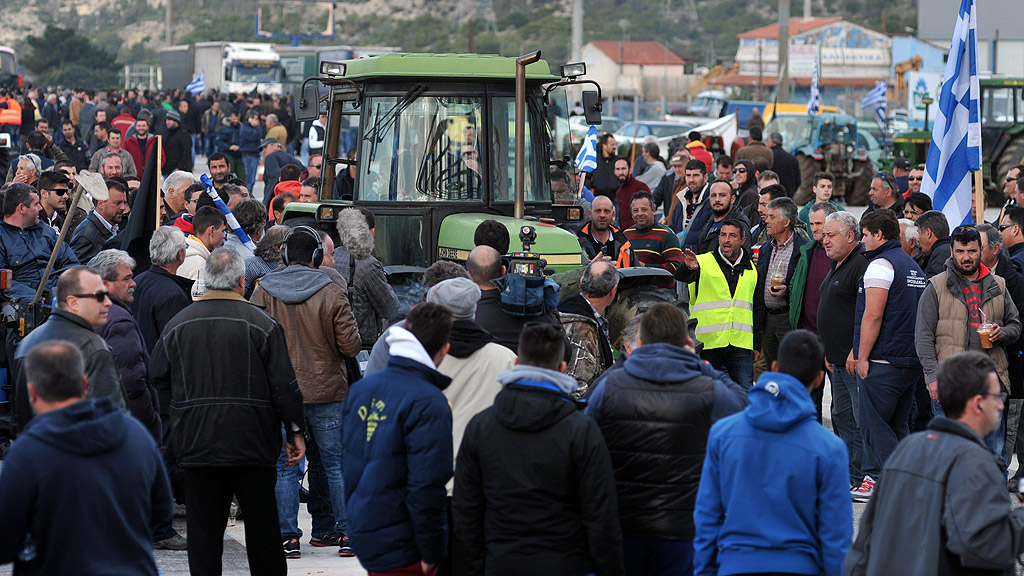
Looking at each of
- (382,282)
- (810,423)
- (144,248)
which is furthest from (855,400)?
(144,248)

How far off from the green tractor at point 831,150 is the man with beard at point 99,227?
17.5 meters

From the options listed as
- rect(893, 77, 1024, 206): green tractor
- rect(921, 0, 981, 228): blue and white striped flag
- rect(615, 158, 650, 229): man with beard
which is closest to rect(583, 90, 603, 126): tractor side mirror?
rect(921, 0, 981, 228): blue and white striped flag

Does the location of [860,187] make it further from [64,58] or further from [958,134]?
[64,58]

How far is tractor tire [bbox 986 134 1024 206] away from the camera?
28598 mm

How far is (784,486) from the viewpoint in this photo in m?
4.41

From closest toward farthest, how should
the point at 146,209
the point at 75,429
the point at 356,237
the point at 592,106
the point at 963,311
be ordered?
the point at 75,429
the point at 963,311
the point at 356,237
the point at 146,209
the point at 592,106

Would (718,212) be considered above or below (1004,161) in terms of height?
below

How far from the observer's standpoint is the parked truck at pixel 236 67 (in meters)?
57.1

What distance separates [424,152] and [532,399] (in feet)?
16.6

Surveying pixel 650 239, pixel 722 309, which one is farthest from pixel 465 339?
pixel 650 239

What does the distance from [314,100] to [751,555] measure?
640cm

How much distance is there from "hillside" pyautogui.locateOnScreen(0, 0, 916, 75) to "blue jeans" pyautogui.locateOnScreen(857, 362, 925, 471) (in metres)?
104

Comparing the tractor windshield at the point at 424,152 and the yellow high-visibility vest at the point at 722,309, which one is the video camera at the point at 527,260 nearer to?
the tractor windshield at the point at 424,152

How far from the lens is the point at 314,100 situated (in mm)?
9984
